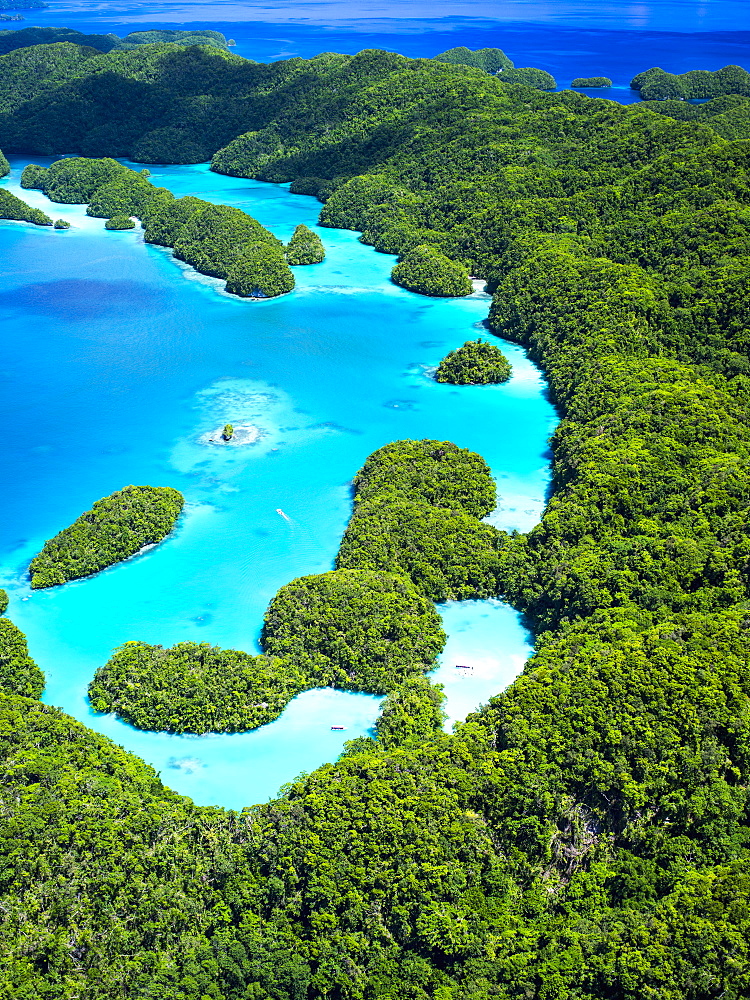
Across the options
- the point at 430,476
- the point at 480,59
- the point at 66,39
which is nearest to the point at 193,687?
the point at 430,476

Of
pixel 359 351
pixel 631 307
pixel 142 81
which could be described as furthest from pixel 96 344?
pixel 142 81

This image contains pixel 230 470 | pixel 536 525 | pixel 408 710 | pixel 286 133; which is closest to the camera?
pixel 408 710

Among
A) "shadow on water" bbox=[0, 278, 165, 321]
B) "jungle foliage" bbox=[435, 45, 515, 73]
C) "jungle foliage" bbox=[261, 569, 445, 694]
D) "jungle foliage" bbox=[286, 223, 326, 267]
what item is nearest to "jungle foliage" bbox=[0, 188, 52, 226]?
"shadow on water" bbox=[0, 278, 165, 321]

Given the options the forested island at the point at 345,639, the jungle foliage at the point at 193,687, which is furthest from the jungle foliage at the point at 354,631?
the jungle foliage at the point at 193,687

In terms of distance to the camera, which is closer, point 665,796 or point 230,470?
point 665,796

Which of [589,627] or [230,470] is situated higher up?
[589,627]

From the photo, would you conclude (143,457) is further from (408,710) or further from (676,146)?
(676,146)

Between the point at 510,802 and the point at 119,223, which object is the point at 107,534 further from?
the point at 119,223
